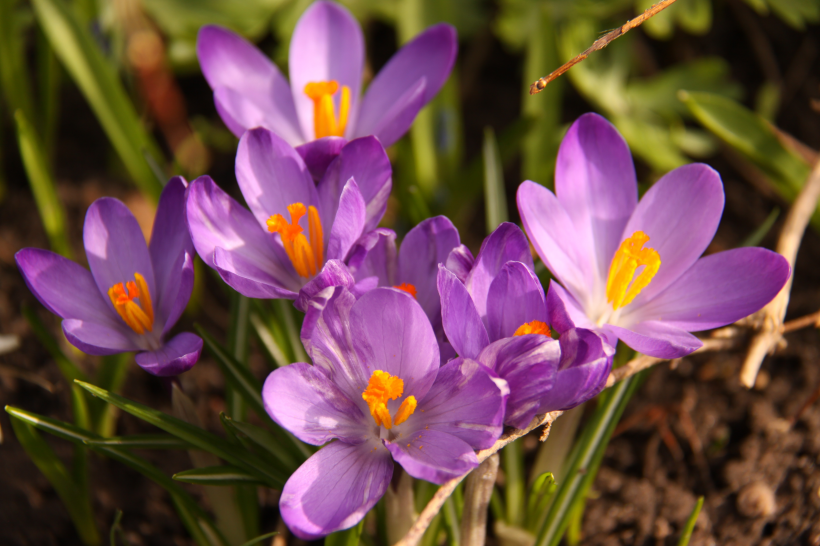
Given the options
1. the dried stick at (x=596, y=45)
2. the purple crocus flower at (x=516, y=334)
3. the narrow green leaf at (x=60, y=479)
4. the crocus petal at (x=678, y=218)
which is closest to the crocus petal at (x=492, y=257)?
the purple crocus flower at (x=516, y=334)

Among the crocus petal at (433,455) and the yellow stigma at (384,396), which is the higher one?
the yellow stigma at (384,396)

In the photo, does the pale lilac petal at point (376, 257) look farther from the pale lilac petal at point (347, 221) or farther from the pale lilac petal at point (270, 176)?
the pale lilac petal at point (270, 176)

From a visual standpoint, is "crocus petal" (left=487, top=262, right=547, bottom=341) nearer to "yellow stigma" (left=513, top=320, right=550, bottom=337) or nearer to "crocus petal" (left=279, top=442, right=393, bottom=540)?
"yellow stigma" (left=513, top=320, right=550, bottom=337)

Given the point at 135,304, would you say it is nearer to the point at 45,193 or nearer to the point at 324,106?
the point at 324,106

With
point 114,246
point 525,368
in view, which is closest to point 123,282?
point 114,246

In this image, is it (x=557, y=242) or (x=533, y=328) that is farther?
(x=557, y=242)

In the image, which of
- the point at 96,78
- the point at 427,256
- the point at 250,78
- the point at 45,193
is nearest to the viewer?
the point at 427,256
